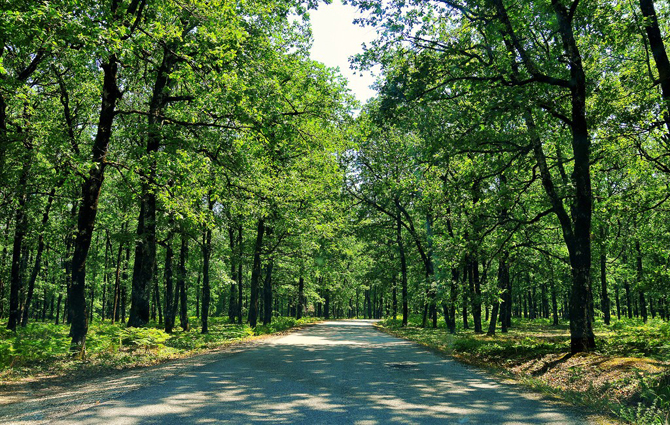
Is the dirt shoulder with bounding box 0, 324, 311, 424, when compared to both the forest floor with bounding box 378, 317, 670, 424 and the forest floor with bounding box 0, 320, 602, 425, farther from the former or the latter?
the forest floor with bounding box 378, 317, 670, 424

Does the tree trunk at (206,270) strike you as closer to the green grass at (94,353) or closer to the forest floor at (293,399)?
the green grass at (94,353)

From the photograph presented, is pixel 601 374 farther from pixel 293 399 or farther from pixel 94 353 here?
pixel 94 353

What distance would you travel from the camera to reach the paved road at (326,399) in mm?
5305

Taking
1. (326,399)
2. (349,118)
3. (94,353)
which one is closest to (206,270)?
(94,353)

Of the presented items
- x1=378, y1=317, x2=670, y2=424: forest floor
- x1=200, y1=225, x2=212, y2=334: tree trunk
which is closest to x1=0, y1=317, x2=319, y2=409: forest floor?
x1=200, y1=225, x2=212, y2=334: tree trunk

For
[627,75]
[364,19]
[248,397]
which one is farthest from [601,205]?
[248,397]

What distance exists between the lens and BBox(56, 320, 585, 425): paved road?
209 inches

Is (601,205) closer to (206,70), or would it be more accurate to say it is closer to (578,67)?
(578,67)

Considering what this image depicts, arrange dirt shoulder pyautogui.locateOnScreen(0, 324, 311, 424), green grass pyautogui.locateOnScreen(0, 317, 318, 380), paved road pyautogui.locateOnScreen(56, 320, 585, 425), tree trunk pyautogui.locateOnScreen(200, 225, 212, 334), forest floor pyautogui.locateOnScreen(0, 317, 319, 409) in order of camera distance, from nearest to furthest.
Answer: paved road pyautogui.locateOnScreen(56, 320, 585, 425), dirt shoulder pyautogui.locateOnScreen(0, 324, 311, 424), forest floor pyautogui.locateOnScreen(0, 317, 319, 409), green grass pyautogui.locateOnScreen(0, 317, 318, 380), tree trunk pyautogui.locateOnScreen(200, 225, 212, 334)

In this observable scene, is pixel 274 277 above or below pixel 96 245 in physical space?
below

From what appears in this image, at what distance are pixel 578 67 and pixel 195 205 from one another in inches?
496

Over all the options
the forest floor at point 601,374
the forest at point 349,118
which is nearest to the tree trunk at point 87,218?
the forest at point 349,118

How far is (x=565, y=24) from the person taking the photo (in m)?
9.69

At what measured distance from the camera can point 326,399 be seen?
255 inches
